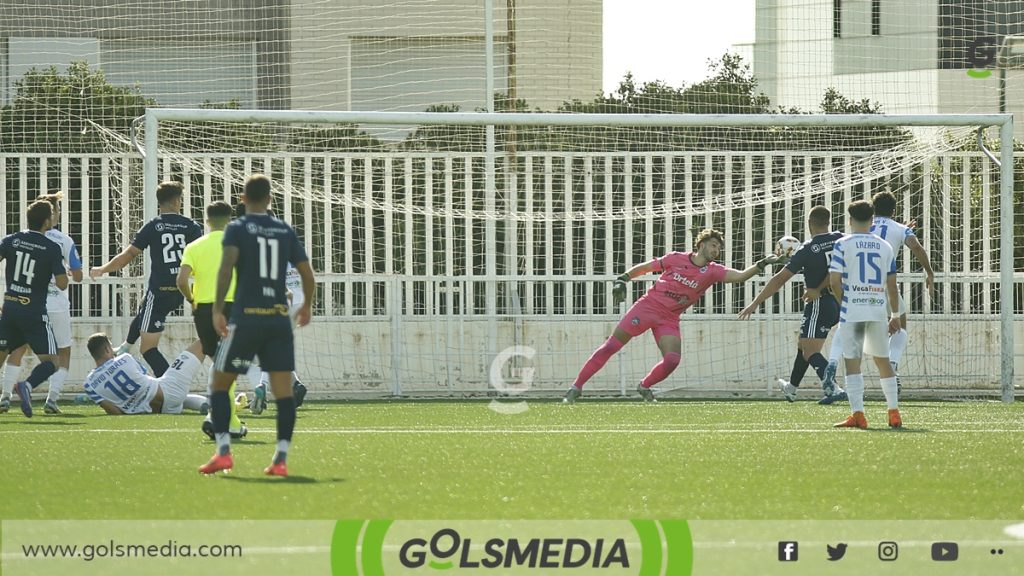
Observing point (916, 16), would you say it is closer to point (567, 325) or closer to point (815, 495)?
point (567, 325)

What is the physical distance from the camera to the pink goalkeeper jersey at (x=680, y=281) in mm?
13117

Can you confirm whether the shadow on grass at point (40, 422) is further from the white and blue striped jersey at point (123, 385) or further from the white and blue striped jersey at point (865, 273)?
the white and blue striped jersey at point (865, 273)

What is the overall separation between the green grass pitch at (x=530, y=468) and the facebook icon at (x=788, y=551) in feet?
2.24

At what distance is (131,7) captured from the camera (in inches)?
901

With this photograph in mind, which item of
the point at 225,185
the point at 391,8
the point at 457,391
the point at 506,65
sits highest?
the point at 391,8

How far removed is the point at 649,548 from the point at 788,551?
482 mm

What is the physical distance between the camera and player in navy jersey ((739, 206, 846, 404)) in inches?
502

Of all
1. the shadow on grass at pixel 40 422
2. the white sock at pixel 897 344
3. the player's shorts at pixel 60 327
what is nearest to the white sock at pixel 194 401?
the shadow on grass at pixel 40 422

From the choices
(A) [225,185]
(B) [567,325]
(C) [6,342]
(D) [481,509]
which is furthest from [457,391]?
(D) [481,509]

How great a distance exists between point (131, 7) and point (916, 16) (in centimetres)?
1279

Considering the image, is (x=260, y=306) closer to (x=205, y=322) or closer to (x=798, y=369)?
(x=205, y=322)
